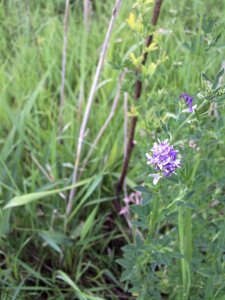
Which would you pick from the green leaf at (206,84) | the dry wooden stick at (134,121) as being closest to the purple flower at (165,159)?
the green leaf at (206,84)

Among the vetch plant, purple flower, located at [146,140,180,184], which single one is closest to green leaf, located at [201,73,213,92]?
the vetch plant

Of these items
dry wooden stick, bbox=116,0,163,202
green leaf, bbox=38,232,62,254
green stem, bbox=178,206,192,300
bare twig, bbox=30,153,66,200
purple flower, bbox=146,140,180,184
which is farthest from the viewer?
bare twig, bbox=30,153,66,200

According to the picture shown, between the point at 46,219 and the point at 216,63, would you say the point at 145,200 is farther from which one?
the point at 216,63

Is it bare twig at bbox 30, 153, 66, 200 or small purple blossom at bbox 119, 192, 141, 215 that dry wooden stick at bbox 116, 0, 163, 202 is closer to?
small purple blossom at bbox 119, 192, 141, 215

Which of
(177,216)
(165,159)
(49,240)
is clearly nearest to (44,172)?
(49,240)

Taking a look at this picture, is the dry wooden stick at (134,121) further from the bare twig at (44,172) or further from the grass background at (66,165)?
the bare twig at (44,172)

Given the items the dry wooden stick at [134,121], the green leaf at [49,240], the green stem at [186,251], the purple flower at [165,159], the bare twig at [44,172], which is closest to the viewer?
the purple flower at [165,159]

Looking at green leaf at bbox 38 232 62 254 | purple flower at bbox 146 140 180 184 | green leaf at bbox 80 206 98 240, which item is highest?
purple flower at bbox 146 140 180 184

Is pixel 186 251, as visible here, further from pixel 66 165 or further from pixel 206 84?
pixel 66 165
